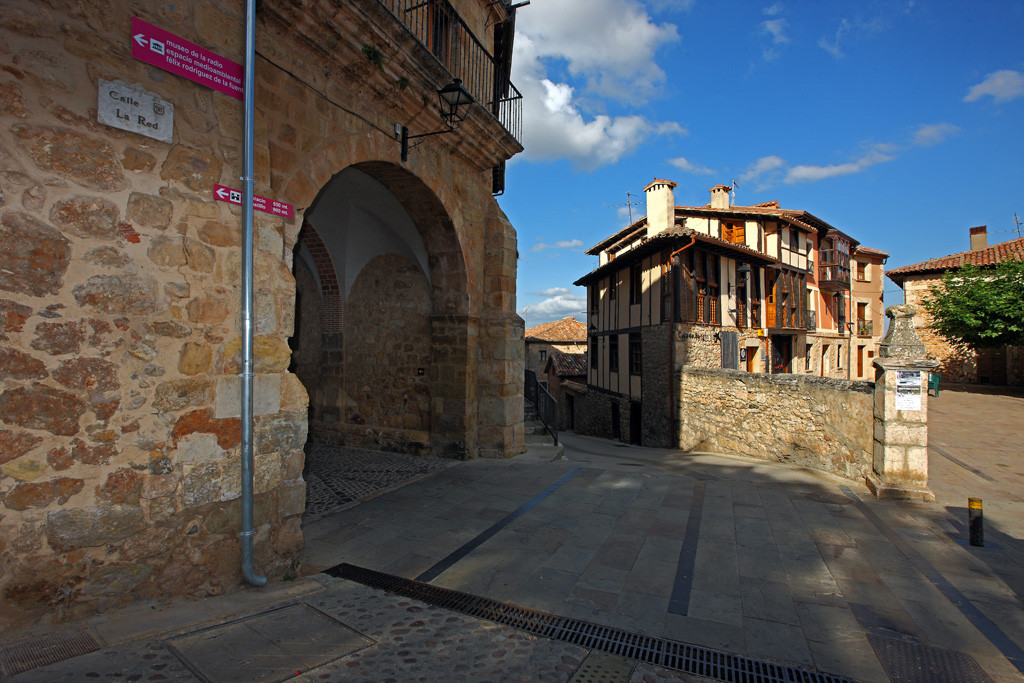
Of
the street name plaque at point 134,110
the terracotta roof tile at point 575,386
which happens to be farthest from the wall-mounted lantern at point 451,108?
the terracotta roof tile at point 575,386

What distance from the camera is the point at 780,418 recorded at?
32.7 ft

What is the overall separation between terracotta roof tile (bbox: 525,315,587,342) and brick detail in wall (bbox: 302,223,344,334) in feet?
65.3

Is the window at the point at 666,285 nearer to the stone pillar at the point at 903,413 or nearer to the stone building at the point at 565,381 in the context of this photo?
the stone building at the point at 565,381

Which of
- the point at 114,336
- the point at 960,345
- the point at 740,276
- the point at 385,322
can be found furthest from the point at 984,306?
the point at 114,336

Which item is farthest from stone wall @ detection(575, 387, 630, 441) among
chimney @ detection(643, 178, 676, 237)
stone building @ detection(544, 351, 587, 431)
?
chimney @ detection(643, 178, 676, 237)

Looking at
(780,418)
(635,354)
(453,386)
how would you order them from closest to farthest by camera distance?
1. (453,386)
2. (780,418)
3. (635,354)

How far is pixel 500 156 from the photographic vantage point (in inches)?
303

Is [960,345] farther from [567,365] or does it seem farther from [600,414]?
[567,365]

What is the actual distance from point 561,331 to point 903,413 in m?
24.1

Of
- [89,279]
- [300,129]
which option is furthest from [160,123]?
[300,129]

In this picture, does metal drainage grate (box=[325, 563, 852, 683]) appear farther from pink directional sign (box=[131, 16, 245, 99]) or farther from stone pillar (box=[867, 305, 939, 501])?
stone pillar (box=[867, 305, 939, 501])

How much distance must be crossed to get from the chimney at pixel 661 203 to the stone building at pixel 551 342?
32.9 feet

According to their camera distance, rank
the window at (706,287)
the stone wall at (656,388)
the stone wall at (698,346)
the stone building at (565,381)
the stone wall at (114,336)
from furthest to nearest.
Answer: the stone building at (565,381) < the window at (706,287) < the stone wall at (656,388) < the stone wall at (698,346) < the stone wall at (114,336)

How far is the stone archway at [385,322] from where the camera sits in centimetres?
733
